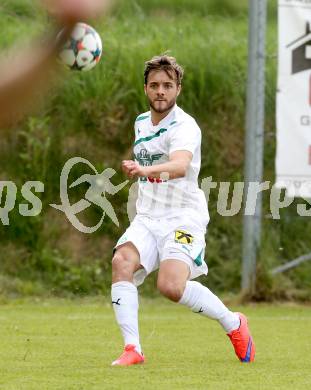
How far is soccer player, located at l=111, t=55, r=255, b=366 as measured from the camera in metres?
6.29

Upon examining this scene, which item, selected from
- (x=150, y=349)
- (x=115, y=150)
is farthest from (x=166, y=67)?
(x=115, y=150)

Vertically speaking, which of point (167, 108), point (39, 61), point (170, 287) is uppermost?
point (39, 61)

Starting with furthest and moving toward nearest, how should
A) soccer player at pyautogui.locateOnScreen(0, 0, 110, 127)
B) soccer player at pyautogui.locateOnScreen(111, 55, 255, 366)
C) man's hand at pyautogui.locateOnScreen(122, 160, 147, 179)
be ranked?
soccer player at pyautogui.locateOnScreen(111, 55, 255, 366)
man's hand at pyautogui.locateOnScreen(122, 160, 147, 179)
soccer player at pyautogui.locateOnScreen(0, 0, 110, 127)

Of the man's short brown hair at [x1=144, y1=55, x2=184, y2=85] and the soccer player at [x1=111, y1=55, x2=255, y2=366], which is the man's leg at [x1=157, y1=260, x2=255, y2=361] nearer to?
the soccer player at [x1=111, y1=55, x2=255, y2=366]

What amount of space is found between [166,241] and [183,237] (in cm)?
10

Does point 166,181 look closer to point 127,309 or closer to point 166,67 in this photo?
point 166,67

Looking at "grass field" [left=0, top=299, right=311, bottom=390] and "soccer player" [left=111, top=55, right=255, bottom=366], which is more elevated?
"soccer player" [left=111, top=55, right=255, bottom=366]

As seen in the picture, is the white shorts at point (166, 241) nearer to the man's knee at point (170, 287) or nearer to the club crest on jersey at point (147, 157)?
the man's knee at point (170, 287)

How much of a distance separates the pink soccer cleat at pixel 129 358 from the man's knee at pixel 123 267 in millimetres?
388

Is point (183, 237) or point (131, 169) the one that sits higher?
point (131, 169)

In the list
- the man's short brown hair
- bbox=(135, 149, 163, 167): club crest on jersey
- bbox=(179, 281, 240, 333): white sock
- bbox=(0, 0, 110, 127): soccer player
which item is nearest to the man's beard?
the man's short brown hair

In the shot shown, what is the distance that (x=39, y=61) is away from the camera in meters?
2.14

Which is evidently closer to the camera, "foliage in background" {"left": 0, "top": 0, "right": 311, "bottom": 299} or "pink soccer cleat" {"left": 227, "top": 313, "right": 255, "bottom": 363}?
"pink soccer cleat" {"left": 227, "top": 313, "right": 255, "bottom": 363}

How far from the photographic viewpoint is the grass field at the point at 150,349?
5582mm
